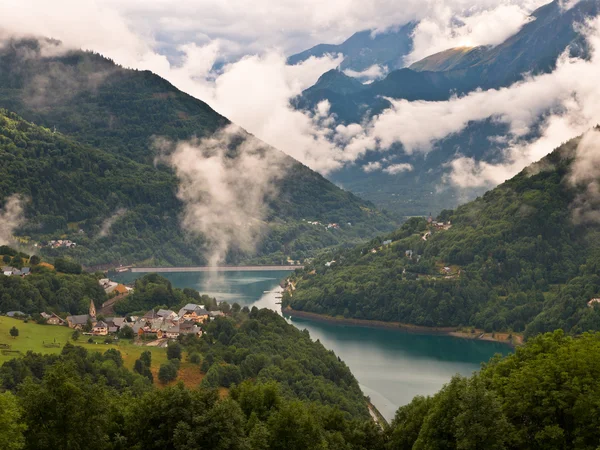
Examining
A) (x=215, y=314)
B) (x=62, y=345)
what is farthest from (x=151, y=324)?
(x=62, y=345)

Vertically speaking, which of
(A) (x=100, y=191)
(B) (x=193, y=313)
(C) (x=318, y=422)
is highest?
(A) (x=100, y=191)

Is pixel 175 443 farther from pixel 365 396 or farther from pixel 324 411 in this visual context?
pixel 365 396

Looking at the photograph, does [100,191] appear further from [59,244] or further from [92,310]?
[92,310]

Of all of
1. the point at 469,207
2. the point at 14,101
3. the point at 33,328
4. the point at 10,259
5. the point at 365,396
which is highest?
the point at 14,101

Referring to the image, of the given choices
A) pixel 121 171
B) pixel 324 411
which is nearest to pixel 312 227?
pixel 121 171

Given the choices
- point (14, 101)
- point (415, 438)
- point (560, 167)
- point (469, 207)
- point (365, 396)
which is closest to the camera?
point (415, 438)

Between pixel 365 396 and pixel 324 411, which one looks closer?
pixel 324 411

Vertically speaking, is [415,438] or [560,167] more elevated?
[560,167]
